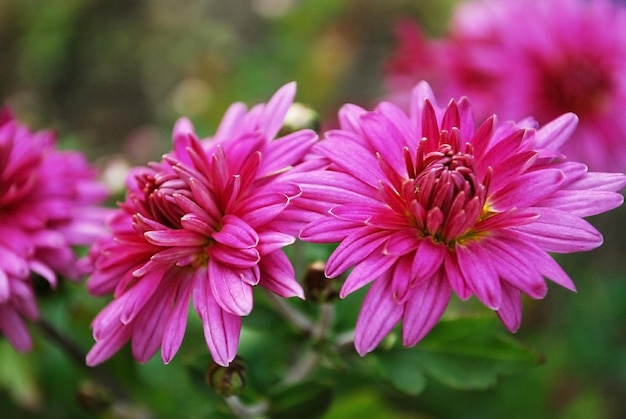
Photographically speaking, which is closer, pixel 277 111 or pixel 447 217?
pixel 447 217

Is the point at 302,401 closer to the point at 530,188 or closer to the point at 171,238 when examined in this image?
the point at 171,238

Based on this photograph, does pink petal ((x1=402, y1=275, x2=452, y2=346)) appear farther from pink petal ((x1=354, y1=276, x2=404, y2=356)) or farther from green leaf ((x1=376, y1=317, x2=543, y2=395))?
green leaf ((x1=376, y1=317, x2=543, y2=395))

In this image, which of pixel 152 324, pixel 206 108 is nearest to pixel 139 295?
pixel 152 324

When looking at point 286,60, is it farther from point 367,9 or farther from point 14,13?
point 14,13

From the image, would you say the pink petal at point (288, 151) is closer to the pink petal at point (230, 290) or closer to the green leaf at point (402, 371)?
the pink petal at point (230, 290)

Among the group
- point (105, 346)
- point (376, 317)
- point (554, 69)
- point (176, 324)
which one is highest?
point (554, 69)

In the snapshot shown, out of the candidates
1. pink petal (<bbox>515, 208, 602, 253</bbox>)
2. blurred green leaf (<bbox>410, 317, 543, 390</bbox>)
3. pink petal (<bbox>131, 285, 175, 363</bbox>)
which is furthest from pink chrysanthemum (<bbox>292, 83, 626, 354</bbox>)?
blurred green leaf (<bbox>410, 317, 543, 390</bbox>)

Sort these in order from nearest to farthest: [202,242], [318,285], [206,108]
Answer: [202,242] < [318,285] < [206,108]
